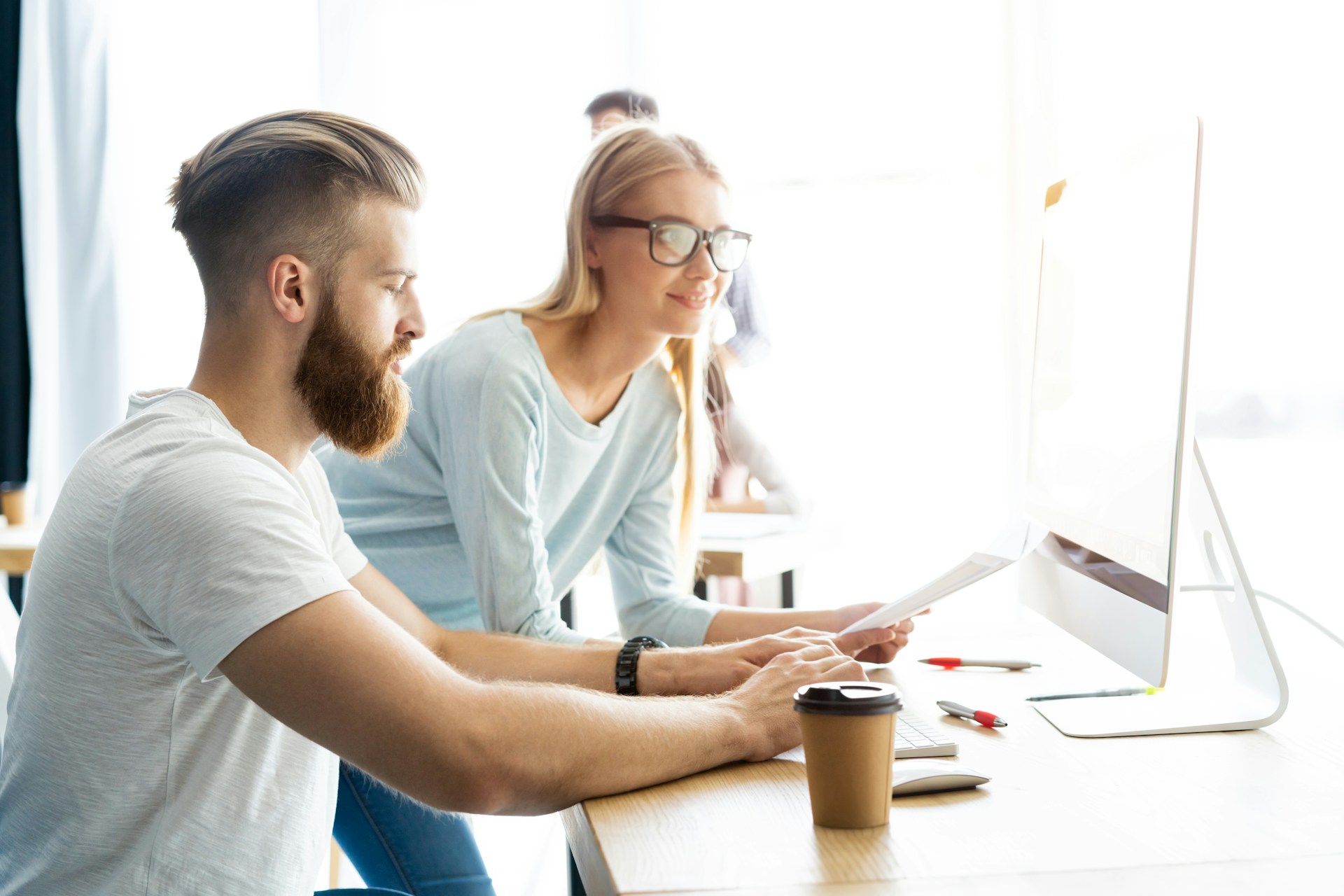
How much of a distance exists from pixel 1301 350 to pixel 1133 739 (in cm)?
218

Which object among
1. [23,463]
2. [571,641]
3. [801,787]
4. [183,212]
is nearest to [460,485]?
[571,641]

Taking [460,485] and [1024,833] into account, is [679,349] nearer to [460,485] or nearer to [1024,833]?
[460,485]

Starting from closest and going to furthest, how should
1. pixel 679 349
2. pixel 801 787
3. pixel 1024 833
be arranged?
pixel 1024 833
pixel 801 787
pixel 679 349

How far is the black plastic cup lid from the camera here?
73cm

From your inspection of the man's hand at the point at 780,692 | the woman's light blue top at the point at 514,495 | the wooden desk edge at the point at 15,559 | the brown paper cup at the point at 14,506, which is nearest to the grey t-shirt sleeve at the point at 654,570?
the woman's light blue top at the point at 514,495

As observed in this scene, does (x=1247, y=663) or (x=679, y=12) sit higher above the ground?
(x=679, y=12)

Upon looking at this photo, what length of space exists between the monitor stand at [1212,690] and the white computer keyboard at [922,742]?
13 cm

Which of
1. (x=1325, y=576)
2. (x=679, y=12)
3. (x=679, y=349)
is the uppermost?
(x=679, y=12)

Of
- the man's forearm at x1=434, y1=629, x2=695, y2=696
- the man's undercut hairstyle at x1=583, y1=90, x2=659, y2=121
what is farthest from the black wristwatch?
the man's undercut hairstyle at x1=583, y1=90, x2=659, y2=121

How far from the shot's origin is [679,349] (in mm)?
1804

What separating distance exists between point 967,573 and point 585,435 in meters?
0.68

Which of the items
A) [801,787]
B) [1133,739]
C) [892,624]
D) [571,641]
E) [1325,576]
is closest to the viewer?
[801,787]

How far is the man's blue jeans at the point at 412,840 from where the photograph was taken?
1.44 meters

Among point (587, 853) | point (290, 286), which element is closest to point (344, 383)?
point (290, 286)
